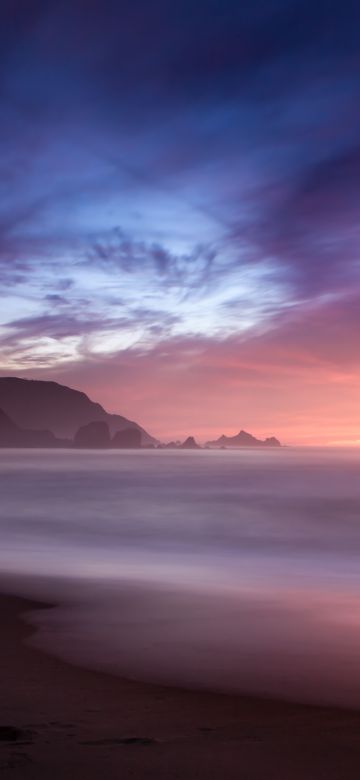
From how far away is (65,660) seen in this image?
888 cm

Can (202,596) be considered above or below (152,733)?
below

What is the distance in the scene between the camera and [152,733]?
20.4 ft

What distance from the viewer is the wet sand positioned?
17.5ft

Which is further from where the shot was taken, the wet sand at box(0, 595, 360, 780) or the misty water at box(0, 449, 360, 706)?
the misty water at box(0, 449, 360, 706)

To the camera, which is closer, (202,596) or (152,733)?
(152,733)

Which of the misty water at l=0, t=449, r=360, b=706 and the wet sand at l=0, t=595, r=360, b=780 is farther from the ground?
the wet sand at l=0, t=595, r=360, b=780

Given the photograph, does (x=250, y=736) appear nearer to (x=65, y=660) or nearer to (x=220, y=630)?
(x=65, y=660)

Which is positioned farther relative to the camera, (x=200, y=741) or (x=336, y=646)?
(x=336, y=646)

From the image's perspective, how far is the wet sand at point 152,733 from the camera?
534cm

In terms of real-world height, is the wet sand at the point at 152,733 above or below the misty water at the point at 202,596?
above

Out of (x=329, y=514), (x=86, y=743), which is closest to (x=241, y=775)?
(x=86, y=743)

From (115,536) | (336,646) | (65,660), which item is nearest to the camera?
(65,660)

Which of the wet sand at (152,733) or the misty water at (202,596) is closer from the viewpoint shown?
the wet sand at (152,733)

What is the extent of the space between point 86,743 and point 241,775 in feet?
4.46
